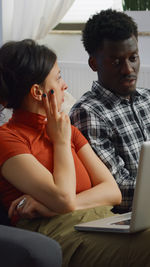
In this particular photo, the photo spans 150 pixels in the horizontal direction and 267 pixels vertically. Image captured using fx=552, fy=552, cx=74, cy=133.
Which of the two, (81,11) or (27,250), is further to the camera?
(81,11)

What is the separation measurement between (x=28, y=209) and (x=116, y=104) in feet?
2.00

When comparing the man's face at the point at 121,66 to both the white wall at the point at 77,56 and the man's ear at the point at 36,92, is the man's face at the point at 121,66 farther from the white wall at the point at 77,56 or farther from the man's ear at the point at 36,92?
the white wall at the point at 77,56

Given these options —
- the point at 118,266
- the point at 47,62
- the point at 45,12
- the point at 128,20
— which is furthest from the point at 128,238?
the point at 45,12

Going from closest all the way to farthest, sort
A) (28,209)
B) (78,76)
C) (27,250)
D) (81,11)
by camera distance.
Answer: (27,250) → (28,209) → (78,76) → (81,11)

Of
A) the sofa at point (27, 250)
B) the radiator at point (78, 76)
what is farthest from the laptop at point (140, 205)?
the radiator at point (78, 76)

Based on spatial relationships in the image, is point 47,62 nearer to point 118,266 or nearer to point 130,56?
point 130,56

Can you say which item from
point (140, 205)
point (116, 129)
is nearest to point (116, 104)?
point (116, 129)

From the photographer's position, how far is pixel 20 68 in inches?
65.2

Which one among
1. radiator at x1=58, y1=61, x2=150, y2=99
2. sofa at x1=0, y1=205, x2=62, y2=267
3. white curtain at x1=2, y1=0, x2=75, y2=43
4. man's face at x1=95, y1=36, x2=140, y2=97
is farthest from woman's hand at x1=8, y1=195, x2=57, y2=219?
white curtain at x1=2, y1=0, x2=75, y2=43

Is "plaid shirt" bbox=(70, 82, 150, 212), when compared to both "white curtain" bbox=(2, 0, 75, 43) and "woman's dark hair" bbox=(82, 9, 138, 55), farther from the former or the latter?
"white curtain" bbox=(2, 0, 75, 43)

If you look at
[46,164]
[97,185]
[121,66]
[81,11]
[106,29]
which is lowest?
[81,11]

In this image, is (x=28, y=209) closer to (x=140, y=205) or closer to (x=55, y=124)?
(x=55, y=124)

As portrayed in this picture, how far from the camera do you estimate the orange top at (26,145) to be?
1.59 metres

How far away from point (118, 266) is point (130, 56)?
866 millimetres
